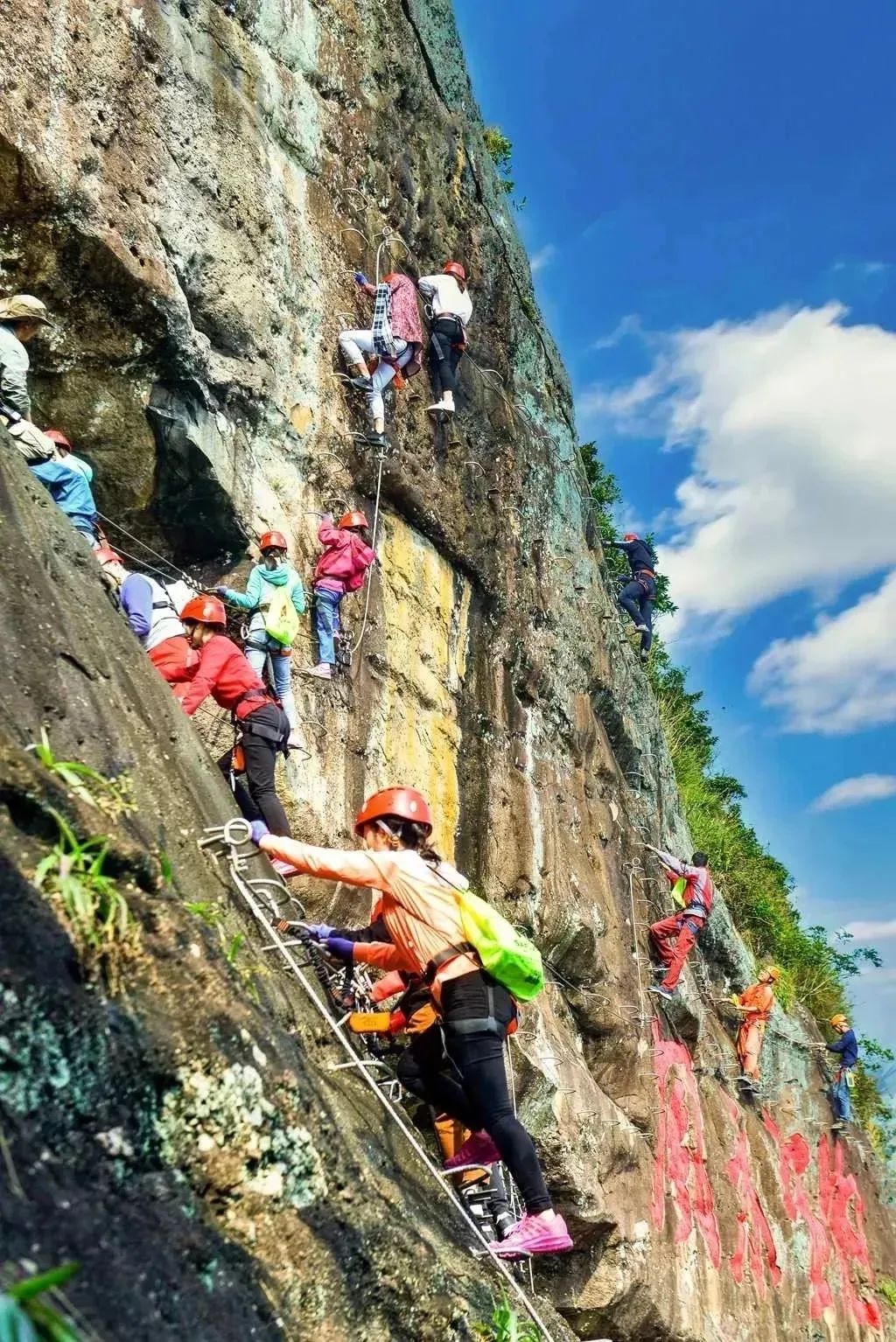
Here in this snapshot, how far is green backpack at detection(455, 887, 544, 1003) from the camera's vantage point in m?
5.02

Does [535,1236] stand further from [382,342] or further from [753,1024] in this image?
[753,1024]

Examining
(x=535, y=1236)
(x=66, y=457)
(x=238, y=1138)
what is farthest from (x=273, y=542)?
(x=238, y=1138)

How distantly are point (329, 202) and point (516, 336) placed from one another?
4.74 m

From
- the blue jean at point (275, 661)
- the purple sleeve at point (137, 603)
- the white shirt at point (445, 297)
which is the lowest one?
the purple sleeve at point (137, 603)

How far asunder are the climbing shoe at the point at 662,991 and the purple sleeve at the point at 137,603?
9350mm

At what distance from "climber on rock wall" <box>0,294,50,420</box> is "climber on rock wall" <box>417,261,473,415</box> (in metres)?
5.97

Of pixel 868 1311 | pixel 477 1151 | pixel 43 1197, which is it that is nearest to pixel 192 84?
pixel 477 1151

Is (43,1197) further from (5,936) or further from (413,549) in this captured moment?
(413,549)

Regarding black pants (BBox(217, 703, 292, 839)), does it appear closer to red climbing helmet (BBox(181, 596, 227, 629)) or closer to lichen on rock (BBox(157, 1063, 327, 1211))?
red climbing helmet (BBox(181, 596, 227, 629))

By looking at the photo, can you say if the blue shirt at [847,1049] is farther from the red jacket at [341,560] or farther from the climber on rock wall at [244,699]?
the climber on rock wall at [244,699]

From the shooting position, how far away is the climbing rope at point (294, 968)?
182 inches

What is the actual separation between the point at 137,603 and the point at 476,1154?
12.6 feet

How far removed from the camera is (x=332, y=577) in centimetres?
962

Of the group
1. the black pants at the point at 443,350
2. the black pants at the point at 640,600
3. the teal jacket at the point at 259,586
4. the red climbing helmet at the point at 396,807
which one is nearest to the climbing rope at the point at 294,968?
the red climbing helmet at the point at 396,807
